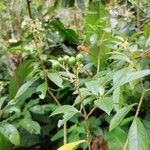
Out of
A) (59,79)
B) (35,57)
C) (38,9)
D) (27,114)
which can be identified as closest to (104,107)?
(59,79)

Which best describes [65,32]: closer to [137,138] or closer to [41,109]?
[41,109]

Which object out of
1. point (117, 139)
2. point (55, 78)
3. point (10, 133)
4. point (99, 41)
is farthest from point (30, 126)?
point (99, 41)

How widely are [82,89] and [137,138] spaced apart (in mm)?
321

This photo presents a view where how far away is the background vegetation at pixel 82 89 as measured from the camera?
123 cm

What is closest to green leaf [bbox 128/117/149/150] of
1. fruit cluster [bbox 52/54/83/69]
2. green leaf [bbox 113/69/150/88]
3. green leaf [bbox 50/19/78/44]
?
green leaf [bbox 113/69/150/88]

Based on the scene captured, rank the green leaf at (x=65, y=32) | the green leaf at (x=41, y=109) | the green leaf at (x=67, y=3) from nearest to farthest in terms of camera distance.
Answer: the green leaf at (x=41, y=109)
the green leaf at (x=65, y=32)
the green leaf at (x=67, y=3)

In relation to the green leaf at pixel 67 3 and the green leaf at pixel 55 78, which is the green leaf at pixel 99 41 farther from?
the green leaf at pixel 67 3

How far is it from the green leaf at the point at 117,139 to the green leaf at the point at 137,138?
43 centimetres

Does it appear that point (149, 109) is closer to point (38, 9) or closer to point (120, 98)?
point (120, 98)

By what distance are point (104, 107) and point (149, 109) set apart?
565 millimetres

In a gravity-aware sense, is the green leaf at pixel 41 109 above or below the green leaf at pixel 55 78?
below

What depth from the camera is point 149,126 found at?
1547mm

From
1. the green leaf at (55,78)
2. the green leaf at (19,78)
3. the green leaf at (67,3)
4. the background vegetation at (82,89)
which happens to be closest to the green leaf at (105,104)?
the background vegetation at (82,89)

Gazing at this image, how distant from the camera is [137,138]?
1057 mm
